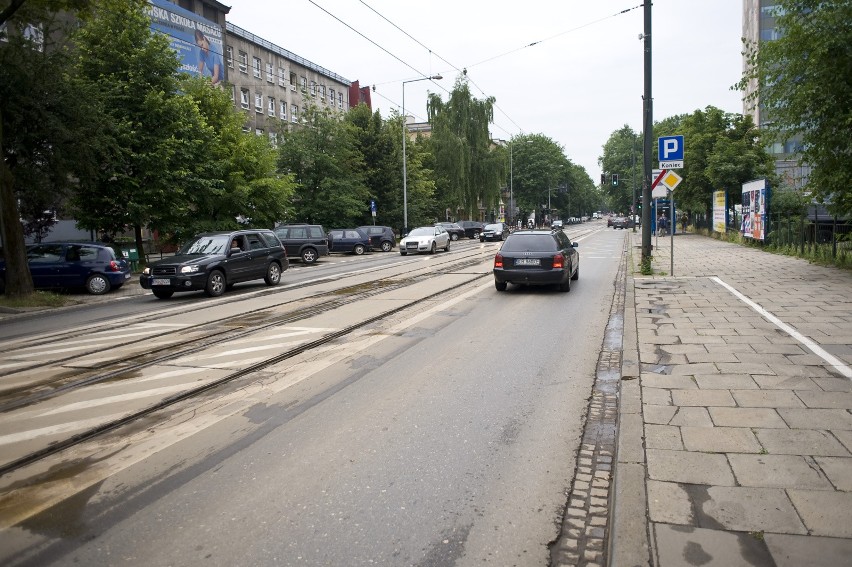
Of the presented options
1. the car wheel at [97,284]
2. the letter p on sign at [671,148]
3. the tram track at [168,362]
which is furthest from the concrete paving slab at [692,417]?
the car wheel at [97,284]

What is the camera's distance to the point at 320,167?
3822 centimetres

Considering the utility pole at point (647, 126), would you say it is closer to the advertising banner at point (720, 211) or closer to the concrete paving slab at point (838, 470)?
the concrete paving slab at point (838, 470)

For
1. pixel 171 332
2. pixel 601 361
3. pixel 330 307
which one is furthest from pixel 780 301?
pixel 171 332

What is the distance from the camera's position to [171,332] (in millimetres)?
10133

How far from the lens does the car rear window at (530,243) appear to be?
1435 cm

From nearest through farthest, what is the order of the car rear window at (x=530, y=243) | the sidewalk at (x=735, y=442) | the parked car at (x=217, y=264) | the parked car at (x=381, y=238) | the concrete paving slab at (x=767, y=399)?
1. the sidewalk at (x=735, y=442)
2. the concrete paving slab at (x=767, y=399)
3. the car rear window at (x=530, y=243)
4. the parked car at (x=217, y=264)
5. the parked car at (x=381, y=238)

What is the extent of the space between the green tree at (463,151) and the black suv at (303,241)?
89.1 ft

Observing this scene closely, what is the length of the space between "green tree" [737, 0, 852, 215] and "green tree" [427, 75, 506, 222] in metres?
39.2

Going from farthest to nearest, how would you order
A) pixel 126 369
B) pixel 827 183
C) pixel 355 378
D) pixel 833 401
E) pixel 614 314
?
1. pixel 827 183
2. pixel 614 314
3. pixel 126 369
4. pixel 355 378
5. pixel 833 401

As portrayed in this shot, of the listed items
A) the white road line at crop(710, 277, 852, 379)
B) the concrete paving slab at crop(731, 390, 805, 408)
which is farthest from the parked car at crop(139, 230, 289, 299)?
the concrete paving slab at crop(731, 390, 805, 408)

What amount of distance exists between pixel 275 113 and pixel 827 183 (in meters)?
48.8

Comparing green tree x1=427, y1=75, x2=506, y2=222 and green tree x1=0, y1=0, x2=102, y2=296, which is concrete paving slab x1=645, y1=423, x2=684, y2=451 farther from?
green tree x1=427, y1=75, x2=506, y2=222

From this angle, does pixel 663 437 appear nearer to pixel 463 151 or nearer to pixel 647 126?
pixel 647 126

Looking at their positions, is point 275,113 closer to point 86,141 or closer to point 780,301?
point 86,141
